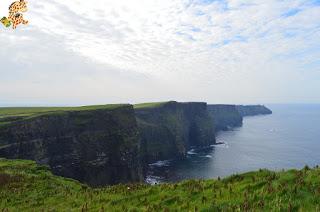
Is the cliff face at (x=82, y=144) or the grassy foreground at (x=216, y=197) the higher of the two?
the grassy foreground at (x=216, y=197)

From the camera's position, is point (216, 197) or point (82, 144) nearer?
point (216, 197)

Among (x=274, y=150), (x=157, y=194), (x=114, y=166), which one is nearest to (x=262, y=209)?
(x=157, y=194)

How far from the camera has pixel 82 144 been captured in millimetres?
118562

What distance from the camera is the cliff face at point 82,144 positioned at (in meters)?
101

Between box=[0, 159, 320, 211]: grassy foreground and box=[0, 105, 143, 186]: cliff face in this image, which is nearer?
box=[0, 159, 320, 211]: grassy foreground

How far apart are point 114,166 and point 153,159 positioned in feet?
187

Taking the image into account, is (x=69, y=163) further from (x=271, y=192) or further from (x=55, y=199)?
(x=271, y=192)

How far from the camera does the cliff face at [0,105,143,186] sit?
101m

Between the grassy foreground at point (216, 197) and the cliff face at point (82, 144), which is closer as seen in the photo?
the grassy foreground at point (216, 197)

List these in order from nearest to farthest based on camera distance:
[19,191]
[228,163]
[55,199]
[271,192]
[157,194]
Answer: [271,192]
[157,194]
[55,199]
[19,191]
[228,163]

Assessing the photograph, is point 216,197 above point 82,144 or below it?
above

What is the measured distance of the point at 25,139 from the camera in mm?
101688

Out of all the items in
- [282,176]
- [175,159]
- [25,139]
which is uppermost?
[282,176]

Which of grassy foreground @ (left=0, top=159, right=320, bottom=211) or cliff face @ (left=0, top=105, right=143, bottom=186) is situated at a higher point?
grassy foreground @ (left=0, top=159, right=320, bottom=211)
